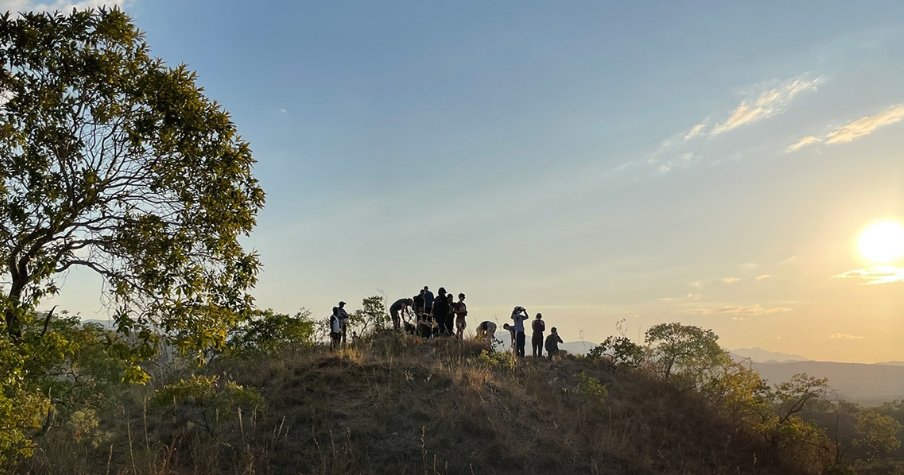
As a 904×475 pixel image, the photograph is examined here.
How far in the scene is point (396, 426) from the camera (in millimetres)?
12531

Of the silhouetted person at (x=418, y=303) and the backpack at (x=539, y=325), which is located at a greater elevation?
the silhouetted person at (x=418, y=303)

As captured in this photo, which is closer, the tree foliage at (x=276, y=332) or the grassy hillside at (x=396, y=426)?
the grassy hillside at (x=396, y=426)

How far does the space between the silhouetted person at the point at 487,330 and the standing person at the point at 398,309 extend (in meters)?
2.78

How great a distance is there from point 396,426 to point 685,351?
13226 mm

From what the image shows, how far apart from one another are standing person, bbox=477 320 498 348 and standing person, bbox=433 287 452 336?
119 cm

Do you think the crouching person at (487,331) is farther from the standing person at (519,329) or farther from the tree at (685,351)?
the tree at (685,351)

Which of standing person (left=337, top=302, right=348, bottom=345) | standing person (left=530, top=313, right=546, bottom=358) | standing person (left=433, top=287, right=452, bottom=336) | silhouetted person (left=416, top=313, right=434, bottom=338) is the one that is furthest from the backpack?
standing person (left=337, top=302, right=348, bottom=345)

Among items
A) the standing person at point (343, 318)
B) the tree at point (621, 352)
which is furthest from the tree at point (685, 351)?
the standing person at point (343, 318)

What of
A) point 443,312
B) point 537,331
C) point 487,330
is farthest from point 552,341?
point 443,312

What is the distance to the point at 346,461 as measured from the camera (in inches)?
436

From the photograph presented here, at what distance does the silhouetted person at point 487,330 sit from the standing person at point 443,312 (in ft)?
3.91

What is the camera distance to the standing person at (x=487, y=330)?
20.5m

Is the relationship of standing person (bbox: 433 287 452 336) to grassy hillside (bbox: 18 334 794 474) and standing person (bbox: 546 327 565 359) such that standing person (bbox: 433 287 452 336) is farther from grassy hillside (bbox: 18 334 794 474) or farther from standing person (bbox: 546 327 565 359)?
standing person (bbox: 546 327 565 359)

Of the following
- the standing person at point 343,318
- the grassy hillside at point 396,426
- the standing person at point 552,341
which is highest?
the standing person at point 343,318
